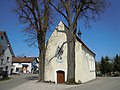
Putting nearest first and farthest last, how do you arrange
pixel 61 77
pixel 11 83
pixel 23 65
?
pixel 11 83 < pixel 61 77 < pixel 23 65

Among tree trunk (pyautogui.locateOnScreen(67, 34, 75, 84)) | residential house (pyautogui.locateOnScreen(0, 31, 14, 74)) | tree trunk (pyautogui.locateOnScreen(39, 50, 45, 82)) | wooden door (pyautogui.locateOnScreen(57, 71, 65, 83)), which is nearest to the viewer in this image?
tree trunk (pyautogui.locateOnScreen(67, 34, 75, 84))

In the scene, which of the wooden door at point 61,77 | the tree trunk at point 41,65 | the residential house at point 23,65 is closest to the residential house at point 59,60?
the wooden door at point 61,77

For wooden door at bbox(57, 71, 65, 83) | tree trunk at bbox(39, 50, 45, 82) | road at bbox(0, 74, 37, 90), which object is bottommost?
road at bbox(0, 74, 37, 90)

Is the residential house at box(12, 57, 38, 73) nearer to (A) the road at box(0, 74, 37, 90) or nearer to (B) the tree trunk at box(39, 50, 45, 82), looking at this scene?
(A) the road at box(0, 74, 37, 90)

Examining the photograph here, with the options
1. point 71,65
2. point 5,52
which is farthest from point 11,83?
point 5,52

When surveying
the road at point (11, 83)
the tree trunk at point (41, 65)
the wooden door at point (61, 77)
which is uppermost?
the tree trunk at point (41, 65)

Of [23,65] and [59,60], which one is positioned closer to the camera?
[59,60]

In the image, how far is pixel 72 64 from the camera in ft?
103

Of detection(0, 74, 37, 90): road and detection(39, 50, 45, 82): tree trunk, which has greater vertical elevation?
detection(39, 50, 45, 82): tree trunk

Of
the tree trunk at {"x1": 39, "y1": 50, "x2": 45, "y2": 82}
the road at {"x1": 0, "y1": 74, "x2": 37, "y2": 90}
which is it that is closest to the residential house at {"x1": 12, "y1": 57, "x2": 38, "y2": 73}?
the road at {"x1": 0, "y1": 74, "x2": 37, "y2": 90}

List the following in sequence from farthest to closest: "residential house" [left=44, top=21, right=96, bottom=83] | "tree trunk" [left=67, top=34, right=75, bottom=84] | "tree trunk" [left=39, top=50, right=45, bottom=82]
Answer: "residential house" [left=44, top=21, right=96, bottom=83]
"tree trunk" [left=39, top=50, right=45, bottom=82]
"tree trunk" [left=67, top=34, right=75, bottom=84]

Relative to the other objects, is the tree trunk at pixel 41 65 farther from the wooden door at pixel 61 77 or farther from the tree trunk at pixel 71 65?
the tree trunk at pixel 71 65

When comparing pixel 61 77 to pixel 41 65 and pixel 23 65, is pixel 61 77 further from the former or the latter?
pixel 23 65

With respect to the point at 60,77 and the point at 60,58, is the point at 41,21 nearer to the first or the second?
the point at 60,58
